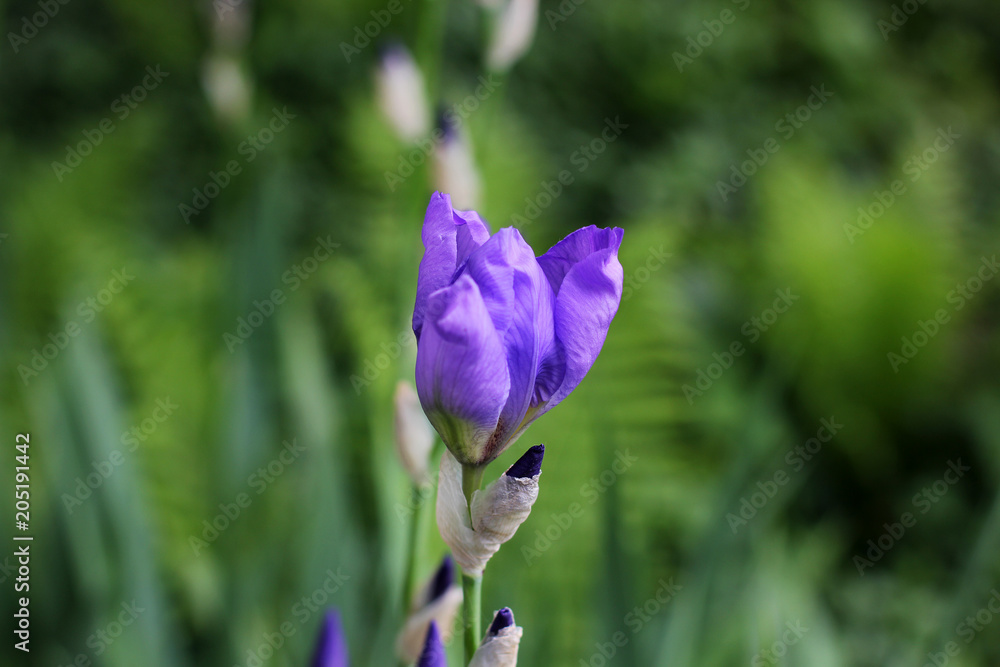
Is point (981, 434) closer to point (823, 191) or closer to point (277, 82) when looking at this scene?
point (823, 191)

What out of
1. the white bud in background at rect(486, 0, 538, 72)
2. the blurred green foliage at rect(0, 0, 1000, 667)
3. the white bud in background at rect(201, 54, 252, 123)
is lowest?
the blurred green foliage at rect(0, 0, 1000, 667)

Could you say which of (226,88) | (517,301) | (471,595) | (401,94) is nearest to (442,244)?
(517,301)

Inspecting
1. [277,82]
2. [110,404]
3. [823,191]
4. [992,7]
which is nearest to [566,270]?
[110,404]

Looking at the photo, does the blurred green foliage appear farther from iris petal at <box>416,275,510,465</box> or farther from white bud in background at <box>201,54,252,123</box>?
iris petal at <box>416,275,510,465</box>

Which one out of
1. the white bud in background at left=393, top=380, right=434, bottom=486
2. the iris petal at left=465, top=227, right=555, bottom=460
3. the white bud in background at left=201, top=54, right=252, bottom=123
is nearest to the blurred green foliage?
the white bud in background at left=201, top=54, right=252, bottom=123

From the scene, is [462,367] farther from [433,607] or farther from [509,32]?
[509,32]
